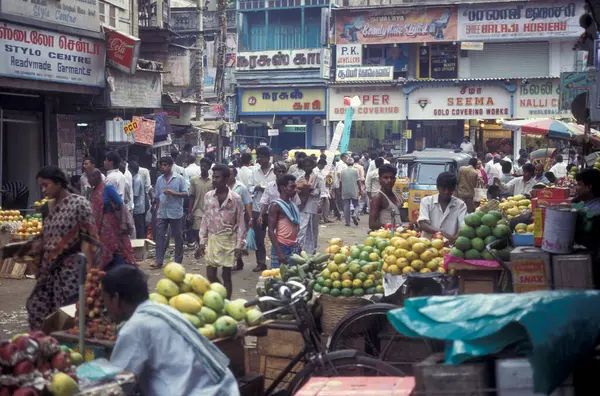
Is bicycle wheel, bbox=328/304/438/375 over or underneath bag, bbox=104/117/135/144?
underneath

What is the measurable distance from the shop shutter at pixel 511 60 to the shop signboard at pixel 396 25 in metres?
1.69

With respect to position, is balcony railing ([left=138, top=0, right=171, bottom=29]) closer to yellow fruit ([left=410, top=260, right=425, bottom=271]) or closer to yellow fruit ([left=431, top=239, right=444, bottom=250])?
yellow fruit ([left=431, top=239, right=444, bottom=250])

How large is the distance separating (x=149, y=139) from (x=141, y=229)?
3.61 m

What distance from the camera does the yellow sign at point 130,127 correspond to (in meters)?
17.6

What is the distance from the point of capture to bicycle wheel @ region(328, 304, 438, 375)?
6299 mm

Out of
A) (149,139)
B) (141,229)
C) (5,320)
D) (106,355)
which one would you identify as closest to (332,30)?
(149,139)

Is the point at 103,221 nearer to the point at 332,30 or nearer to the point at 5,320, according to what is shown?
the point at 5,320

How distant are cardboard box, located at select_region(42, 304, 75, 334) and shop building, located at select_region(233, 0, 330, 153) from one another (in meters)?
35.1

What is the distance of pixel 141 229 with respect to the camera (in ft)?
50.6

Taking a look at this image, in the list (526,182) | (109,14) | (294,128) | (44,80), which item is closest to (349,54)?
(294,128)

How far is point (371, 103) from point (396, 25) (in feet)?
12.8

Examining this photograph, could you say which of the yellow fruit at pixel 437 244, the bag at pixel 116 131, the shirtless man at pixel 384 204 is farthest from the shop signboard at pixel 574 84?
the bag at pixel 116 131

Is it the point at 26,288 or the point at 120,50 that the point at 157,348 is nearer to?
the point at 26,288

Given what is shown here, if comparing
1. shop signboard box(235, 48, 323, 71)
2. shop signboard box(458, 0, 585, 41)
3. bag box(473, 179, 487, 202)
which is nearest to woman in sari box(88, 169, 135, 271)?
bag box(473, 179, 487, 202)
